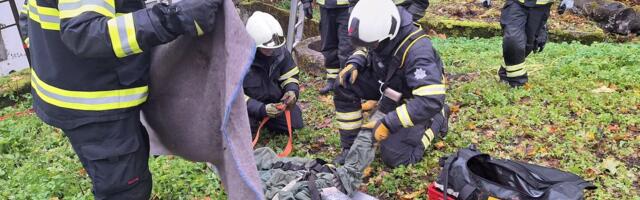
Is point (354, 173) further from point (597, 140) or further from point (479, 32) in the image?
point (479, 32)

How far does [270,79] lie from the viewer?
4.89 metres

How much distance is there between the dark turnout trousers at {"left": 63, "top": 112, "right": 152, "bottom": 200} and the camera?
2.77 meters

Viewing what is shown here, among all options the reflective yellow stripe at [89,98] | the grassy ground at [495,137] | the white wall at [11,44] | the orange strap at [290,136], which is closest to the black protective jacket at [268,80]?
the orange strap at [290,136]

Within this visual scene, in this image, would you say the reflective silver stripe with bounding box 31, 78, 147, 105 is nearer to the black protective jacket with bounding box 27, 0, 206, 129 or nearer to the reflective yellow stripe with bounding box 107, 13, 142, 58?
the black protective jacket with bounding box 27, 0, 206, 129

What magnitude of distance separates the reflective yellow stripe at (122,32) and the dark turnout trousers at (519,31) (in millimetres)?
4349

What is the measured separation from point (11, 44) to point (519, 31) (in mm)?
6531

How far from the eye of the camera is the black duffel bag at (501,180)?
10.3 ft

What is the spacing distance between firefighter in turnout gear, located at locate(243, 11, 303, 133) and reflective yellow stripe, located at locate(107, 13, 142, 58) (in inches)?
83.6

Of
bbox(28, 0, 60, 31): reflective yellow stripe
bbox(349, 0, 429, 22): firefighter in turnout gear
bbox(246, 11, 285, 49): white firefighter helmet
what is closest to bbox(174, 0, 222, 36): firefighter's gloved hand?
bbox(28, 0, 60, 31): reflective yellow stripe

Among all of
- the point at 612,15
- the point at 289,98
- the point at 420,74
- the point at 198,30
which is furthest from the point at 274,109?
the point at 612,15

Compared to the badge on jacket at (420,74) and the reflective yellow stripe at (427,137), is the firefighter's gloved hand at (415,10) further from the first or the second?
the badge on jacket at (420,74)

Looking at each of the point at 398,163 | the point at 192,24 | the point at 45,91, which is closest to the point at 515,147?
the point at 398,163

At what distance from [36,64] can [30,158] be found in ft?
8.39

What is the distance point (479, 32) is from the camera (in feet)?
31.0
